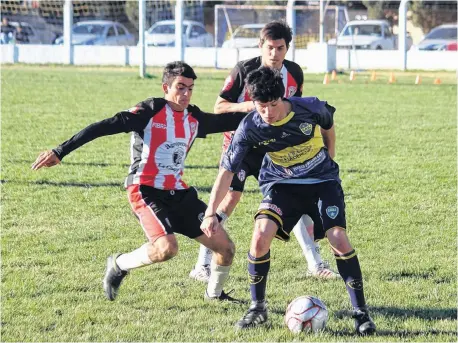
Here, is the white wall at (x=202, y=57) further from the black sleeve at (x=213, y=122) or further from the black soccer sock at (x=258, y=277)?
the black soccer sock at (x=258, y=277)

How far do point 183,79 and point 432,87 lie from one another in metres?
17.8

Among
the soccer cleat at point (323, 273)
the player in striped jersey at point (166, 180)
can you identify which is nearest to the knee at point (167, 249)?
the player in striped jersey at point (166, 180)

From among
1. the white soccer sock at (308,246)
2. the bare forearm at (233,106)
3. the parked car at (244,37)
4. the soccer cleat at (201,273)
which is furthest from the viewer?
the parked car at (244,37)

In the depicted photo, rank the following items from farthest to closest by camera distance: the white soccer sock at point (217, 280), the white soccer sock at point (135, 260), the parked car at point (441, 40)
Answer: the parked car at point (441, 40) → the white soccer sock at point (217, 280) → the white soccer sock at point (135, 260)

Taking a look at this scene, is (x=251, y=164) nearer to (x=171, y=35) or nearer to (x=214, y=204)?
(x=214, y=204)

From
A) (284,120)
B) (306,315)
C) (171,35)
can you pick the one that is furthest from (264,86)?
(171,35)

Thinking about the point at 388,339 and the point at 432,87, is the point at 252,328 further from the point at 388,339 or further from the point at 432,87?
the point at 432,87

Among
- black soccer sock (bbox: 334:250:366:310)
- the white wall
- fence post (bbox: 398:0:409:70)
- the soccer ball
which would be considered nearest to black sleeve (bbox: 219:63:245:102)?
black soccer sock (bbox: 334:250:366:310)

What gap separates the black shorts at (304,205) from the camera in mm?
5438

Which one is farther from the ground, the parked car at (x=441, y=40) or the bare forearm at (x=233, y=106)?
the parked car at (x=441, y=40)

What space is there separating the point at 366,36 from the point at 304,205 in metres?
28.0

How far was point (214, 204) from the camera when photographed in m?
5.37

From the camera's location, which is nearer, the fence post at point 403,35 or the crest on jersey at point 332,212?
the crest on jersey at point 332,212

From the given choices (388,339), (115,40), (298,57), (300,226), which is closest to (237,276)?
(300,226)
